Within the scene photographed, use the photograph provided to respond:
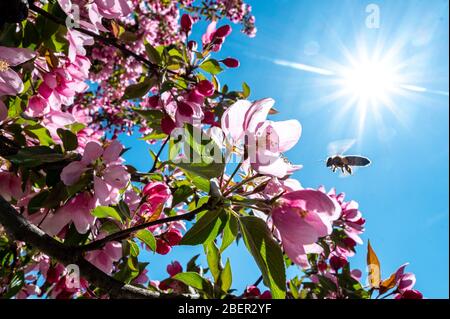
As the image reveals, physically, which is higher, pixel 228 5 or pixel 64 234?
pixel 228 5

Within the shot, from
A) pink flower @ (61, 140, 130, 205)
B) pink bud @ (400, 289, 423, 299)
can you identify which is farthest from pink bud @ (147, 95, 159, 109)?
pink bud @ (400, 289, 423, 299)

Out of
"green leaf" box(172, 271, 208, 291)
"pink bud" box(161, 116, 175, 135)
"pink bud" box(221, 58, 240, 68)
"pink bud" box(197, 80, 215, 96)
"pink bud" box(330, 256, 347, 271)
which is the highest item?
"pink bud" box(221, 58, 240, 68)

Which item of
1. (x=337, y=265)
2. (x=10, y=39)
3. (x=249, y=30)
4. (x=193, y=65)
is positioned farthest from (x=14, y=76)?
(x=249, y=30)

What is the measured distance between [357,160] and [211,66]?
39.2 inches

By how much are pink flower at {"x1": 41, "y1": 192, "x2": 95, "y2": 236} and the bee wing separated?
1474mm

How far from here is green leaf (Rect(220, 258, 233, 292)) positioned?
1.44 m

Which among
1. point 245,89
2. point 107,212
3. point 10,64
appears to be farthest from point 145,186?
point 245,89

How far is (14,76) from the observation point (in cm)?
114

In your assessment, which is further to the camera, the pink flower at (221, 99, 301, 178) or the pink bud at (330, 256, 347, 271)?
the pink bud at (330, 256, 347, 271)

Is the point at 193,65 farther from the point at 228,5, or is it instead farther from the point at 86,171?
the point at 228,5

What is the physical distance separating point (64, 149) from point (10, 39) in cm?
45

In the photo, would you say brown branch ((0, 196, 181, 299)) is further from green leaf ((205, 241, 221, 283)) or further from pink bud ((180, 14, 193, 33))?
pink bud ((180, 14, 193, 33))

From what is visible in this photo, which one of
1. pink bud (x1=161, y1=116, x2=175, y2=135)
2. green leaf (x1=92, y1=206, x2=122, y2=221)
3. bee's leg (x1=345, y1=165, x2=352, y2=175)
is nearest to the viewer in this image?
green leaf (x1=92, y1=206, x2=122, y2=221)

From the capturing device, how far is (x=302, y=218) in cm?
82
